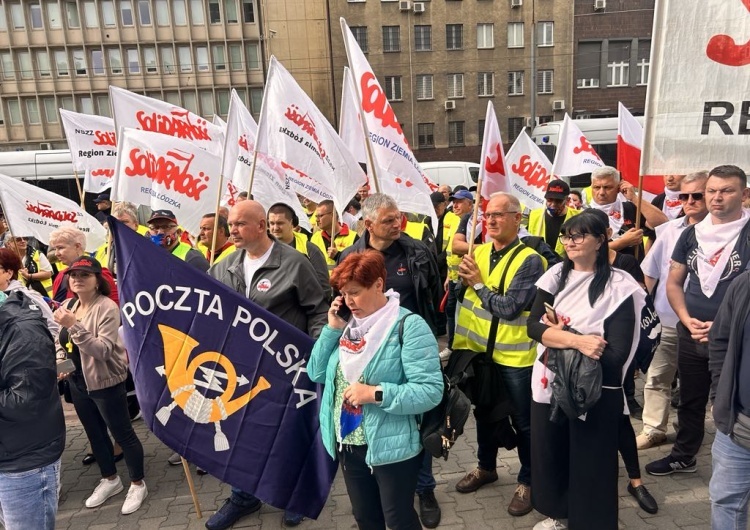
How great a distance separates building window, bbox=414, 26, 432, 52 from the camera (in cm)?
3362

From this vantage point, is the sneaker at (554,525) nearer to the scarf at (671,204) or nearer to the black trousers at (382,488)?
the black trousers at (382,488)

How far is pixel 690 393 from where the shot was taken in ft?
11.7

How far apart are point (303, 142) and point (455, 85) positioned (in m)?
31.9

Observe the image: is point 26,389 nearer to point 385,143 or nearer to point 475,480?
point 475,480

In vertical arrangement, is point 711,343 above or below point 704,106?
below

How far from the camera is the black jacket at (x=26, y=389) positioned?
7.82ft

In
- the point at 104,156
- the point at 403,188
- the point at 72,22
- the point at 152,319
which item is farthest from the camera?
the point at 72,22

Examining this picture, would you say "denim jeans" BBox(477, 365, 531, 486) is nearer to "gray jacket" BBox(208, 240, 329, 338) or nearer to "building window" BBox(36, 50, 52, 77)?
"gray jacket" BBox(208, 240, 329, 338)

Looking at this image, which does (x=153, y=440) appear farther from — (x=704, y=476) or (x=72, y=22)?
(x=72, y=22)

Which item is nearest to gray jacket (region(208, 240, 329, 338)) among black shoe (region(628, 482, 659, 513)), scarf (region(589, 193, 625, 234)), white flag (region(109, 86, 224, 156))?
black shoe (region(628, 482, 659, 513))

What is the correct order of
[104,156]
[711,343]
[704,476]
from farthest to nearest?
1. [104,156]
2. [704,476]
3. [711,343]

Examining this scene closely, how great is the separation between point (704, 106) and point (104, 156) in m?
7.39

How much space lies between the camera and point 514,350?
3.26 meters

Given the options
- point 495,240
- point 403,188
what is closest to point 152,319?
point 495,240
